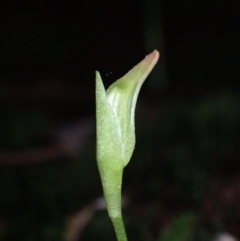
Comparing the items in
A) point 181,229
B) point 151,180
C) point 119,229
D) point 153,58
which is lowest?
point 151,180

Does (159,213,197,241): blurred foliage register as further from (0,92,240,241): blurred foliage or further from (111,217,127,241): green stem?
(111,217,127,241): green stem

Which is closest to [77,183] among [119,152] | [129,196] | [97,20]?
[129,196]

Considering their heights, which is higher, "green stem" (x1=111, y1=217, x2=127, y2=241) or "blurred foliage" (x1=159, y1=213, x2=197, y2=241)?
"green stem" (x1=111, y1=217, x2=127, y2=241)

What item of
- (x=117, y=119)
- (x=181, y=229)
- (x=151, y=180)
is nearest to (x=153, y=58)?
(x=117, y=119)

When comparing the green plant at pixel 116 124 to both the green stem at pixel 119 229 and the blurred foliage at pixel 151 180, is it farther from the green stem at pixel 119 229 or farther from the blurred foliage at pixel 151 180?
the blurred foliage at pixel 151 180

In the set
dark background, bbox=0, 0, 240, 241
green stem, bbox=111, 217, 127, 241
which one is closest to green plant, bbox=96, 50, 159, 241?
green stem, bbox=111, 217, 127, 241

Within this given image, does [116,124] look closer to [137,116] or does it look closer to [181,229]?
[181,229]

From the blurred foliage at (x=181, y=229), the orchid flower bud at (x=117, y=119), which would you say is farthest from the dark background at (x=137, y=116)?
the orchid flower bud at (x=117, y=119)
